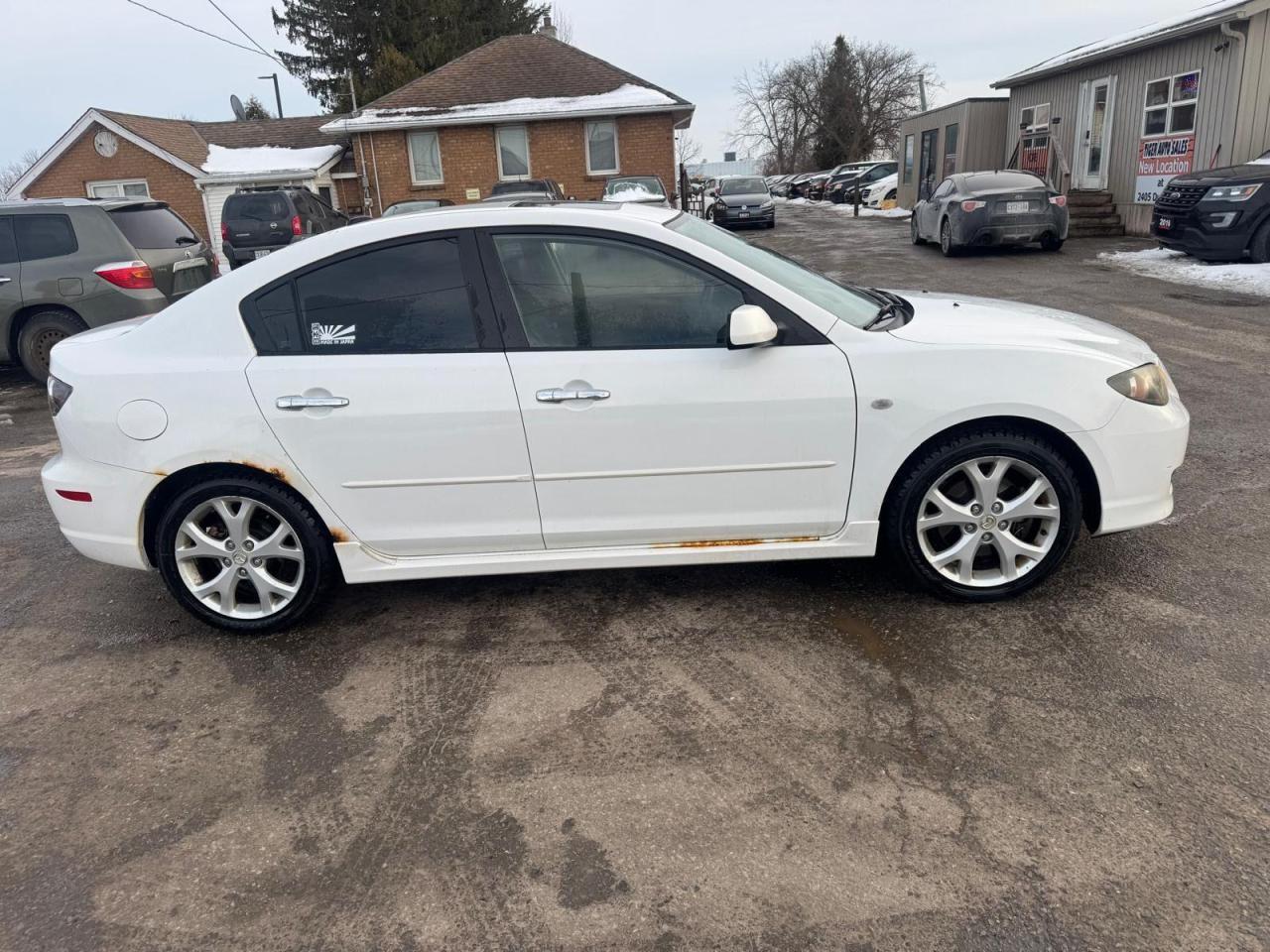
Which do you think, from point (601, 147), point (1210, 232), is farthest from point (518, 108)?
point (1210, 232)

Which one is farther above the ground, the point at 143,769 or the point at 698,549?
the point at 698,549

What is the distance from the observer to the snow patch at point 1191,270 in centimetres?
1116

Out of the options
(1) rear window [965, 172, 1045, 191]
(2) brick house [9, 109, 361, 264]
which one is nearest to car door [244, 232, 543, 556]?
(1) rear window [965, 172, 1045, 191]

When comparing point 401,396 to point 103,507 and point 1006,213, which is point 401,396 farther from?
point 1006,213

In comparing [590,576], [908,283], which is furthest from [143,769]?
[908,283]

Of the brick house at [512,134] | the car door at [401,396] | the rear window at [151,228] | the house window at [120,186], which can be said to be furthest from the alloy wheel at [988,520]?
the house window at [120,186]

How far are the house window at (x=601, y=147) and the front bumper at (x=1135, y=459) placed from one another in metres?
24.3

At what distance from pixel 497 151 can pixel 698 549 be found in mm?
24929

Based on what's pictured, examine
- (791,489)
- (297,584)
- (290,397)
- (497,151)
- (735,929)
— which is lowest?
(735,929)

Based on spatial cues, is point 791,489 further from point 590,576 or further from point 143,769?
point 143,769

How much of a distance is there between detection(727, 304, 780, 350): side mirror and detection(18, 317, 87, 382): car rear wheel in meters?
7.81

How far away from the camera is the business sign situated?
626 inches

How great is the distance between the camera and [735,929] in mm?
2266

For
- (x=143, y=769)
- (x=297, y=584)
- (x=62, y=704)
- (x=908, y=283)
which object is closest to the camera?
(x=143, y=769)
